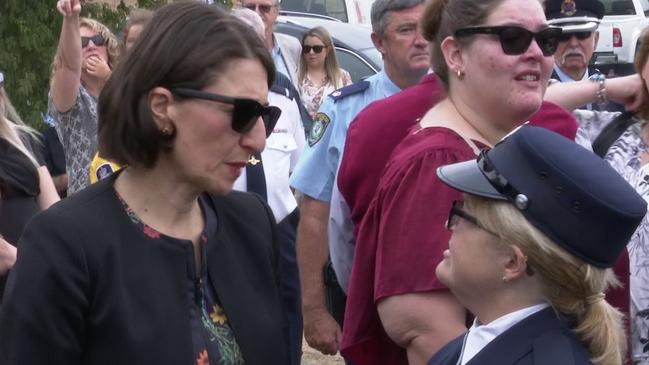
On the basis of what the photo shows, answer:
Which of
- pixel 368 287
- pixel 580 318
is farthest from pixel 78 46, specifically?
pixel 580 318

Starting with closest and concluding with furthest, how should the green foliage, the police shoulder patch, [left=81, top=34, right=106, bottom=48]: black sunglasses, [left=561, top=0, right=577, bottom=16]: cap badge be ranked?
the police shoulder patch
[left=81, top=34, right=106, bottom=48]: black sunglasses
[left=561, top=0, right=577, bottom=16]: cap badge
the green foliage

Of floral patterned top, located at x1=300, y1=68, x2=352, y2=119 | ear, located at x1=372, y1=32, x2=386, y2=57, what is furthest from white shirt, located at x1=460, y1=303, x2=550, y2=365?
floral patterned top, located at x1=300, y1=68, x2=352, y2=119

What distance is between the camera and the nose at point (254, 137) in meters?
2.65

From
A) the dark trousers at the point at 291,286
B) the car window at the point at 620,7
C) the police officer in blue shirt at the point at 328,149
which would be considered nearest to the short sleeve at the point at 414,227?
the dark trousers at the point at 291,286

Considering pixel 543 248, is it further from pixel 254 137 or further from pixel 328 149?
pixel 328 149

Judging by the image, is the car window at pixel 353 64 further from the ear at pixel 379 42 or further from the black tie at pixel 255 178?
the black tie at pixel 255 178

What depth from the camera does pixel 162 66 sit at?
8.43 feet

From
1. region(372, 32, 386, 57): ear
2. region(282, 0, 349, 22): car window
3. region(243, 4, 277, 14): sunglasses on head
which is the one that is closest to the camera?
region(372, 32, 386, 57): ear

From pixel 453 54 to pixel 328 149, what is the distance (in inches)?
61.2

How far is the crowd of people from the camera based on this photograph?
2285 millimetres

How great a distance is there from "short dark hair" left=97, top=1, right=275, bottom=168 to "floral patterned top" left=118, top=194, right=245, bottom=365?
0.45 ft

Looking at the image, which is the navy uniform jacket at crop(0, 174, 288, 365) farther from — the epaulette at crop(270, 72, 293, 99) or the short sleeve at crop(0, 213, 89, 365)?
the epaulette at crop(270, 72, 293, 99)

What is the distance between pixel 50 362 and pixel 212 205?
58 cm

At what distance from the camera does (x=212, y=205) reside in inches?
112
